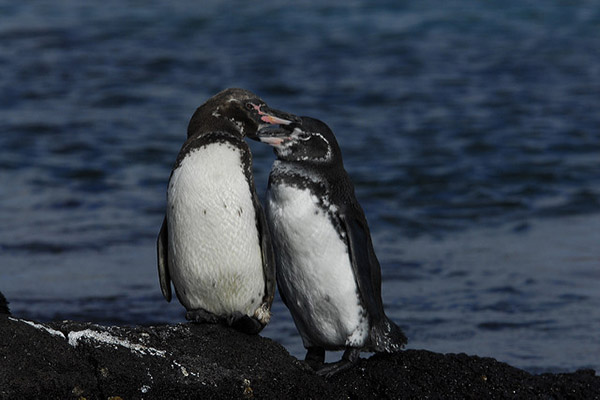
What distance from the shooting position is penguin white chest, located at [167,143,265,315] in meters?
5.08

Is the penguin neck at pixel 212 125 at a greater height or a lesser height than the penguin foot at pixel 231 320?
greater

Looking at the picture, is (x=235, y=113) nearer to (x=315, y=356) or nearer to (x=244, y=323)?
(x=244, y=323)

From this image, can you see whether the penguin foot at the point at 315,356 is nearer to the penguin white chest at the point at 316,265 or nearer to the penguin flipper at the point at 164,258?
the penguin white chest at the point at 316,265

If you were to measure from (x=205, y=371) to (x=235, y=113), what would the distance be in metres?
1.40

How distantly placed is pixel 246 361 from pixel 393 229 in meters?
6.14

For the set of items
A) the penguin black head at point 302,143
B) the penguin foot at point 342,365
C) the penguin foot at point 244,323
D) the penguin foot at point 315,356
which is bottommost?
the penguin foot at point 315,356

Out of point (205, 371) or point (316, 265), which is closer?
point (205, 371)

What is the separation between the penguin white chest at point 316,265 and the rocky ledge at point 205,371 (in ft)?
0.83

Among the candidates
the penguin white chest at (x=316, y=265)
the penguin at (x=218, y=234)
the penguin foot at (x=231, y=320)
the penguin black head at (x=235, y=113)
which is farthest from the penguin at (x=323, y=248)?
the penguin foot at (x=231, y=320)

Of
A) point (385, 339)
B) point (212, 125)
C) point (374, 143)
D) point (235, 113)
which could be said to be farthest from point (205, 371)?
point (374, 143)

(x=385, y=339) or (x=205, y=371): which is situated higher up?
(x=205, y=371)

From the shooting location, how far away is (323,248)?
5453mm

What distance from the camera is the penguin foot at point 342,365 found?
5.33 metres

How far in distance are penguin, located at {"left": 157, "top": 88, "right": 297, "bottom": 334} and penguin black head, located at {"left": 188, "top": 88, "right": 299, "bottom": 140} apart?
1 cm
